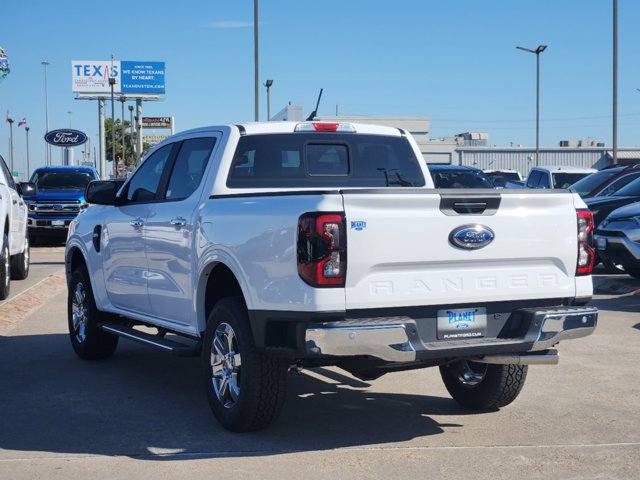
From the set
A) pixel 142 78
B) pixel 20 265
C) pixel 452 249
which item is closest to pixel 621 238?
pixel 452 249

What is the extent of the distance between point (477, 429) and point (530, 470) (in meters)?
0.98

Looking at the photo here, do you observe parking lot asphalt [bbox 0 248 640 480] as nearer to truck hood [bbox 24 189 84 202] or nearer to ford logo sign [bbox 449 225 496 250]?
ford logo sign [bbox 449 225 496 250]

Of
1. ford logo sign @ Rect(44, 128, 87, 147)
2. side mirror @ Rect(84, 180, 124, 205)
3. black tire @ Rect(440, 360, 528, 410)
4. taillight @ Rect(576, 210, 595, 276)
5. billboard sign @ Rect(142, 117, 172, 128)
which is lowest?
black tire @ Rect(440, 360, 528, 410)

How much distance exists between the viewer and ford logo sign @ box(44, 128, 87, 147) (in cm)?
5234

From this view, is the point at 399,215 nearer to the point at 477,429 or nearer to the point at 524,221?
the point at 524,221

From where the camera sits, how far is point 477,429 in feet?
21.2

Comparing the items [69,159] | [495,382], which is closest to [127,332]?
[495,382]

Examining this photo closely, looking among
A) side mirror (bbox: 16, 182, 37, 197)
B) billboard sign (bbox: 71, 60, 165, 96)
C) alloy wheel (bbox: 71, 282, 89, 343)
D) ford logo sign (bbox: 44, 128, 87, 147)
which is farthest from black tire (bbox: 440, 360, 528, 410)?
billboard sign (bbox: 71, 60, 165, 96)

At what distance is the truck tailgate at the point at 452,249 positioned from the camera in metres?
5.50

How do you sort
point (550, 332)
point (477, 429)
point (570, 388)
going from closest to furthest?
point (550, 332) → point (477, 429) → point (570, 388)

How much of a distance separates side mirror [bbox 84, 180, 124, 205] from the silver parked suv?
7562mm

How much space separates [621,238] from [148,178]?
7.76 meters

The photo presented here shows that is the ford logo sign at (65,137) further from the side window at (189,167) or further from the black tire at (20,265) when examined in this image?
the side window at (189,167)

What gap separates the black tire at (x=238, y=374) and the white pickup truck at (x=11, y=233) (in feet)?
24.0
